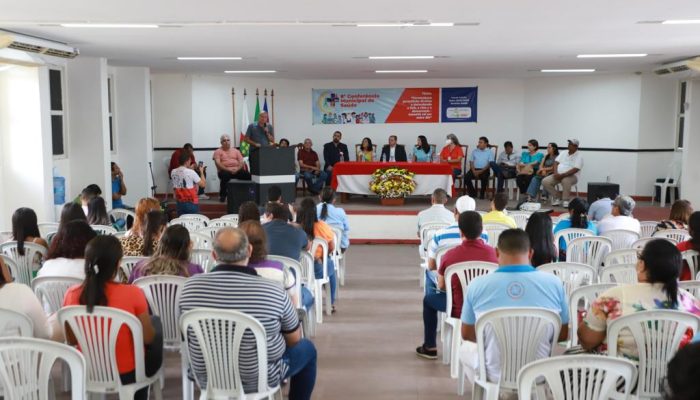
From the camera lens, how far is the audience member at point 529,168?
45.0 ft

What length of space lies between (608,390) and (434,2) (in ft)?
12.0

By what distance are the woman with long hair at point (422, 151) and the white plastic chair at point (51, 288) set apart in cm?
1129

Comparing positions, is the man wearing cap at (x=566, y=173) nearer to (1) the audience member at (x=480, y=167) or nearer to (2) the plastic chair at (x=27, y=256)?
(1) the audience member at (x=480, y=167)

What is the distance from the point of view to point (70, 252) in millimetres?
4426

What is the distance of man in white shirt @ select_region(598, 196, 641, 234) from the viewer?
22.0ft

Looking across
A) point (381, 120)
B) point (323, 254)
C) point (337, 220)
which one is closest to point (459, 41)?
point (337, 220)

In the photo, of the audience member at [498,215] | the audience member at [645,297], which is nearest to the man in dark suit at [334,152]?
the audience member at [498,215]

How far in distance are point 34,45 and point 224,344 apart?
5956 millimetres

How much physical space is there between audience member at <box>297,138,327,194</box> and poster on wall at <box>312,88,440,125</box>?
1.66 m

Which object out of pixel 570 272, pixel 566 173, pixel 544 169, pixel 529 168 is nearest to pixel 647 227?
pixel 570 272

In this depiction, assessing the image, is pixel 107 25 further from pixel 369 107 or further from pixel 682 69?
pixel 369 107

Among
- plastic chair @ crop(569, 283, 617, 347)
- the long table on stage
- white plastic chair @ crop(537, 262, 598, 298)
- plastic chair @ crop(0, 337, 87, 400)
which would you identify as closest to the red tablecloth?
the long table on stage

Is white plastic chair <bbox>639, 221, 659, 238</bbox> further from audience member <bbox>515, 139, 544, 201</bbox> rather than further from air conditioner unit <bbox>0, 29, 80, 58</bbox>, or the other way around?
air conditioner unit <bbox>0, 29, 80, 58</bbox>

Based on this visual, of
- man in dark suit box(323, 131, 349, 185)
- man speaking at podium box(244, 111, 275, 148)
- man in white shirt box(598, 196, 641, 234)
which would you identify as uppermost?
man speaking at podium box(244, 111, 275, 148)
